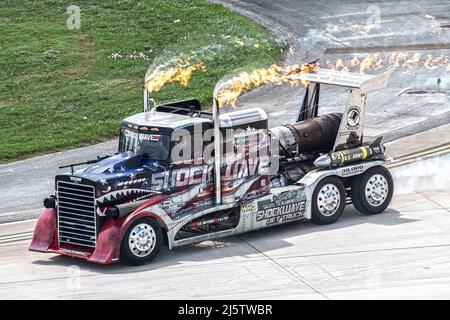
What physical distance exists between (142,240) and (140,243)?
66 mm

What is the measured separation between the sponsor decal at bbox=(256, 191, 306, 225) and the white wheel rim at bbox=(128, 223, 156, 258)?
7.92 ft

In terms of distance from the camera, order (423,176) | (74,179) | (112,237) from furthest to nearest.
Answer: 1. (423,176)
2. (74,179)
3. (112,237)

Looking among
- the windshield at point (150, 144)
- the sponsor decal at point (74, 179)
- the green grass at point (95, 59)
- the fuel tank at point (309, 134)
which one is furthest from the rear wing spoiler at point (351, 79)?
the green grass at point (95, 59)

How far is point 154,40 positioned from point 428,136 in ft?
42.8

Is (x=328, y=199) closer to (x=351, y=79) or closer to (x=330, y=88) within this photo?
(x=351, y=79)

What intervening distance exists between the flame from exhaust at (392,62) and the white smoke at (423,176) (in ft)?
28.2

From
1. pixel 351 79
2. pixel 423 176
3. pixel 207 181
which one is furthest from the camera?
pixel 423 176

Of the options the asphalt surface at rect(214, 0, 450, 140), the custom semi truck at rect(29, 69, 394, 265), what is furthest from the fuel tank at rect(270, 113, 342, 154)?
the asphalt surface at rect(214, 0, 450, 140)

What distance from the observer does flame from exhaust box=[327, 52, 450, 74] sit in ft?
111

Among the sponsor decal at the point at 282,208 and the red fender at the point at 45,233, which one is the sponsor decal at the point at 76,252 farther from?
the sponsor decal at the point at 282,208

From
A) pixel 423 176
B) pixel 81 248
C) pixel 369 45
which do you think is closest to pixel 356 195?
pixel 423 176

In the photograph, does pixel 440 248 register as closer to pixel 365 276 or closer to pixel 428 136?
pixel 365 276

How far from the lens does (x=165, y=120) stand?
19.9 metres

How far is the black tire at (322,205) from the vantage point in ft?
68.4
